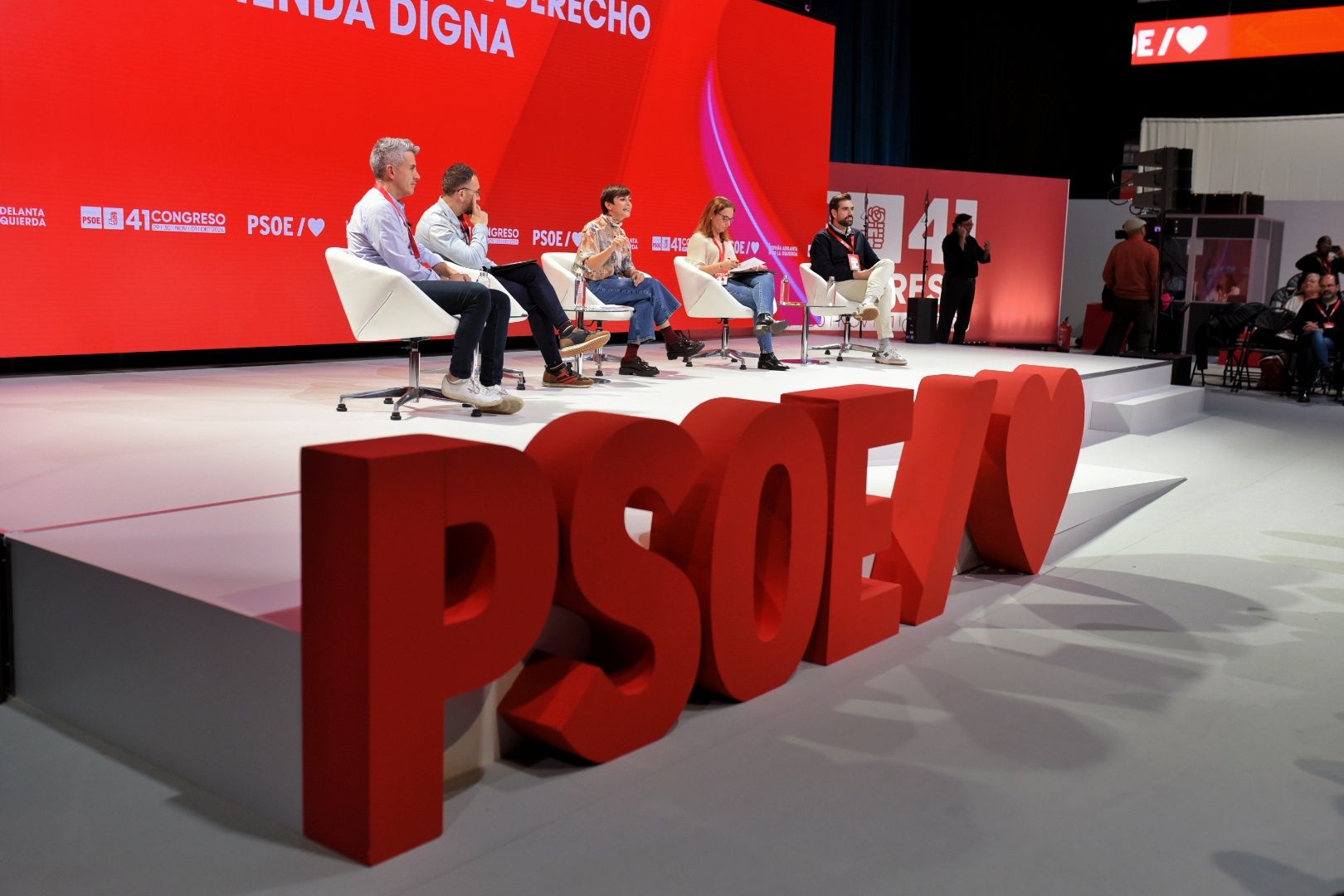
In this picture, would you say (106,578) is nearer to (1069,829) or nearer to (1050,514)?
(1069,829)

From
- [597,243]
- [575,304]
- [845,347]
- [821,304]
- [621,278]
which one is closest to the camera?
[597,243]

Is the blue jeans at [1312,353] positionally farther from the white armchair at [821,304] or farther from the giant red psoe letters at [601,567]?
the giant red psoe letters at [601,567]

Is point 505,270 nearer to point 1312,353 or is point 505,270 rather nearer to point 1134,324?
point 1134,324

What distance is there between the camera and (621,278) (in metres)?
6.93

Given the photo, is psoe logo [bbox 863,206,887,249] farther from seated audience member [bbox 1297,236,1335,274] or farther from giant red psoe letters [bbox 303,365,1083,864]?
giant red psoe letters [bbox 303,365,1083,864]

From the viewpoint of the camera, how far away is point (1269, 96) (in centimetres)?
1443

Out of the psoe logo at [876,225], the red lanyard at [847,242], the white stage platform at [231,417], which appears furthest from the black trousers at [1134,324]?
the psoe logo at [876,225]

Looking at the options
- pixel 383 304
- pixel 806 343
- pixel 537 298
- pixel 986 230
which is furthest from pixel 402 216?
pixel 986 230

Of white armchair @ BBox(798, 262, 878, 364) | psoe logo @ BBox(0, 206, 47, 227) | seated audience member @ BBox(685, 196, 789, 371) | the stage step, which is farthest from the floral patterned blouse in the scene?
the stage step

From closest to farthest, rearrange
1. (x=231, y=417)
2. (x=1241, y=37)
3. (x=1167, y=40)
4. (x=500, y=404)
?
(x=231, y=417)
(x=500, y=404)
(x=1241, y=37)
(x=1167, y=40)

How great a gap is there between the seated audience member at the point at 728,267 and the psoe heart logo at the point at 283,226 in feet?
7.57

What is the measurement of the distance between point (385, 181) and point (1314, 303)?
773 cm

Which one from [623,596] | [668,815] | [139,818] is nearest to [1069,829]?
[668,815]

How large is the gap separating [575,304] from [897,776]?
473cm
